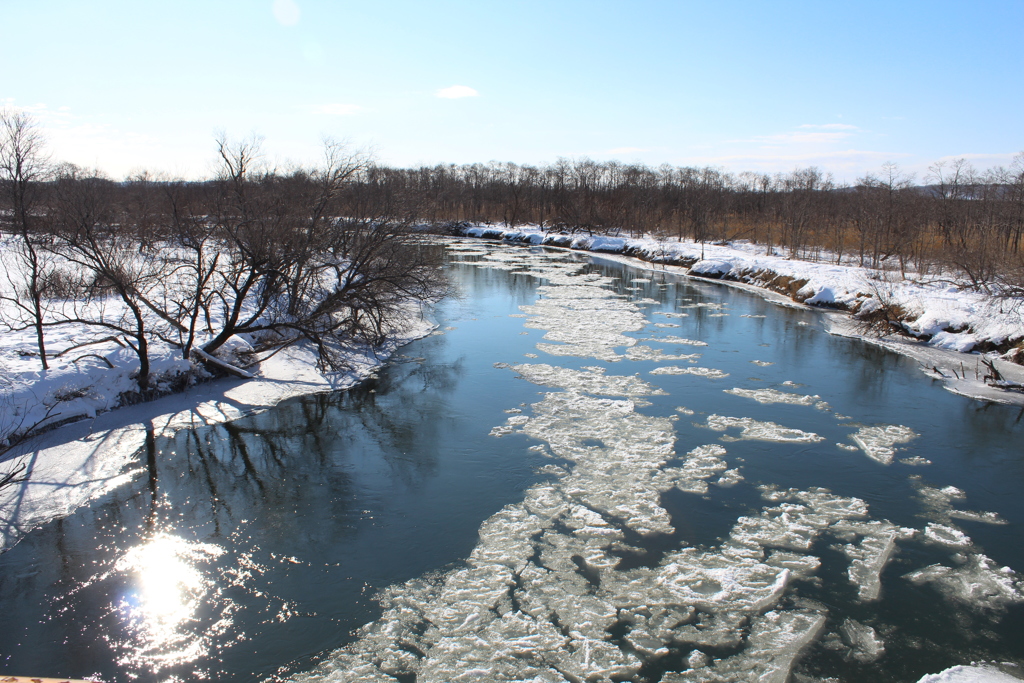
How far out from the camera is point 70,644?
20.9 ft

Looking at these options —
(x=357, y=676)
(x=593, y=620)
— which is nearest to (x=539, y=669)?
(x=593, y=620)

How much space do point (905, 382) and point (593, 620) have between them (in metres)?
13.6

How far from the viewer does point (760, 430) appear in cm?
1217

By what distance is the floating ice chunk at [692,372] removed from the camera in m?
16.1

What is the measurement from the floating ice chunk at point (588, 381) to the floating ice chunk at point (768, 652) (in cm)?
782

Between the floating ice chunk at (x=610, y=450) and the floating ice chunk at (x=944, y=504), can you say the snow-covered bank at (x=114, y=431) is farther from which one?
the floating ice chunk at (x=944, y=504)

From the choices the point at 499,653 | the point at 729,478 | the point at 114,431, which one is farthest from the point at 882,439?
the point at 114,431

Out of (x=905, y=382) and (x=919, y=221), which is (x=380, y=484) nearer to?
(x=905, y=382)

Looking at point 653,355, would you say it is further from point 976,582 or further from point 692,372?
point 976,582

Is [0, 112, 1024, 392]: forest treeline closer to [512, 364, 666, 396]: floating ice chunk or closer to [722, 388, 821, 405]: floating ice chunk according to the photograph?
[512, 364, 666, 396]: floating ice chunk

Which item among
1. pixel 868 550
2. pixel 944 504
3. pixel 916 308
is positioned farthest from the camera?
pixel 916 308

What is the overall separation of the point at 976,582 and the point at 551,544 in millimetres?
5286

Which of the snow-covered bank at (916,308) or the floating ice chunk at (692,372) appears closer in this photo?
the floating ice chunk at (692,372)

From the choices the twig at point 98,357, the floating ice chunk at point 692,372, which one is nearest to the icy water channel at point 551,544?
the floating ice chunk at point 692,372
